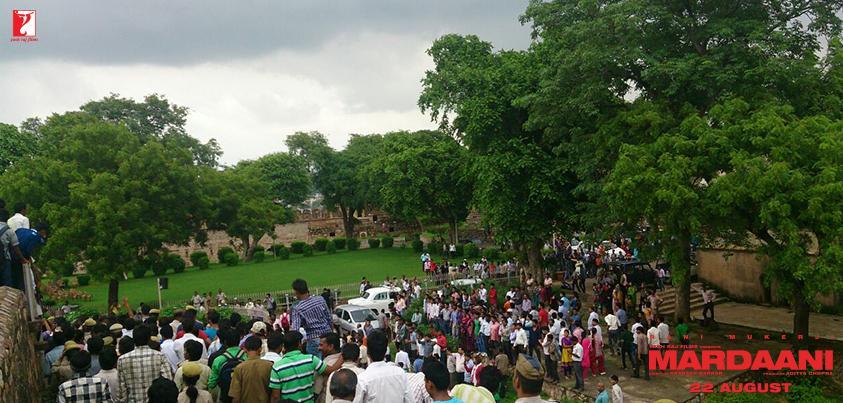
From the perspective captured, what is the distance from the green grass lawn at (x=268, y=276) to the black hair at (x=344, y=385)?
2661cm

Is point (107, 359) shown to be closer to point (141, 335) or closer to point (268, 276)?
point (141, 335)

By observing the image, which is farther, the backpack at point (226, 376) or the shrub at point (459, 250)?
the shrub at point (459, 250)

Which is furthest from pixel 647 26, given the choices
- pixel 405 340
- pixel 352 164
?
pixel 352 164

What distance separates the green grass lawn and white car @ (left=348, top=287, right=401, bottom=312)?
20.1ft

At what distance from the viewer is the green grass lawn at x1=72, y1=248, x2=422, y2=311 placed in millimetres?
33062

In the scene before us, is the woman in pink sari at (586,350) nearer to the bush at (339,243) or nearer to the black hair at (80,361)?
the black hair at (80,361)

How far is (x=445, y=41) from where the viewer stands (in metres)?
33.6

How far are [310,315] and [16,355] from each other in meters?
3.05

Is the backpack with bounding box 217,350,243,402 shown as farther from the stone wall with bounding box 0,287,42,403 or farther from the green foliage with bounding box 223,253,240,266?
the green foliage with bounding box 223,253,240,266

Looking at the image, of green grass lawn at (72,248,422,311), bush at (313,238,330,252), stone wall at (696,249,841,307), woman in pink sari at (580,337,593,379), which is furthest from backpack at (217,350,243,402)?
bush at (313,238,330,252)

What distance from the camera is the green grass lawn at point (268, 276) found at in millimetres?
33062

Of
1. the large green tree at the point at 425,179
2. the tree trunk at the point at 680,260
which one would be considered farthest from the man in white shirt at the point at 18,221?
the large green tree at the point at 425,179

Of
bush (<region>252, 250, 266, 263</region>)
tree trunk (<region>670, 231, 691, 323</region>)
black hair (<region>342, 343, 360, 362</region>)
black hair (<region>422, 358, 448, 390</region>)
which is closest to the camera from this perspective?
black hair (<region>422, 358, 448, 390</region>)

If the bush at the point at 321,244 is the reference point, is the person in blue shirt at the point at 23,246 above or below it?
above
